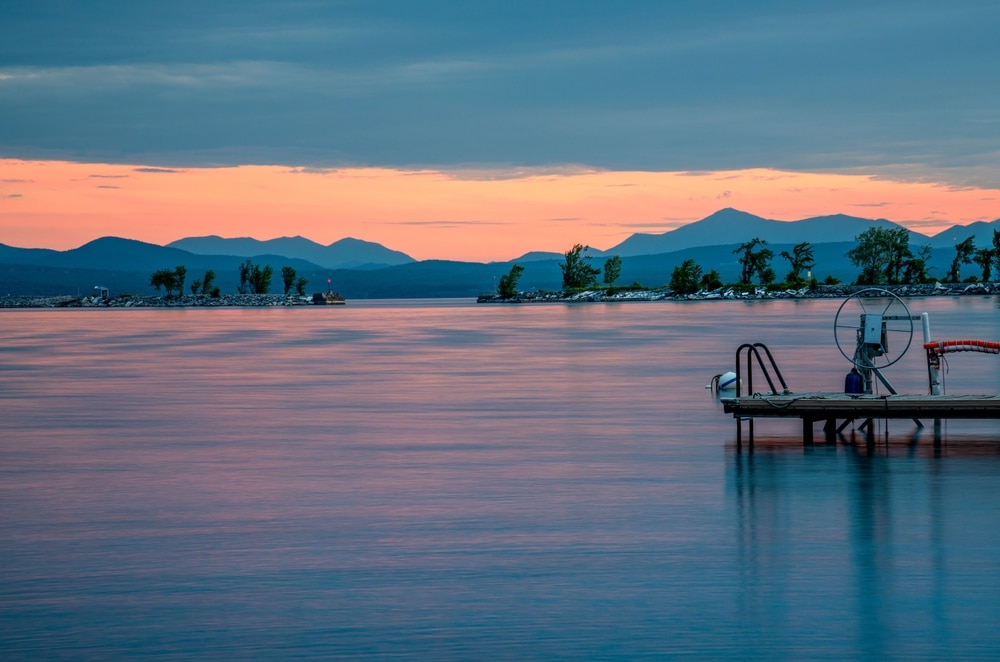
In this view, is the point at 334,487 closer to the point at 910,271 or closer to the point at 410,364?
the point at 410,364

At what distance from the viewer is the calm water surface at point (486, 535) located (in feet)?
29.9

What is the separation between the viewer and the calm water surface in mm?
9109

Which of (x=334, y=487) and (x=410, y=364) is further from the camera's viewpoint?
(x=410, y=364)

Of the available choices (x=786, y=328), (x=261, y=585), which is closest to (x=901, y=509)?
(x=261, y=585)

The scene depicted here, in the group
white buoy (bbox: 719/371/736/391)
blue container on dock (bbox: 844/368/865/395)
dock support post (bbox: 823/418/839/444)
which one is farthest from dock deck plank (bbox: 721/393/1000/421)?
white buoy (bbox: 719/371/736/391)

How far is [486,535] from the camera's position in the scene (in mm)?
12367

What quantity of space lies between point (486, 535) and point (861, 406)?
7.83 meters

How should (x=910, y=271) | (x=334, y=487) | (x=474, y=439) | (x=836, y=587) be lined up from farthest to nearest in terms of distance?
→ (x=910, y=271)
(x=474, y=439)
(x=334, y=487)
(x=836, y=587)

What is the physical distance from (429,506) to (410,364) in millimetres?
27446

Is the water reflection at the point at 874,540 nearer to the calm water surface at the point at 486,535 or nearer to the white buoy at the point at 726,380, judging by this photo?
the calm water surface at the point at 486,535

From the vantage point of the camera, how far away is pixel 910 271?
190m

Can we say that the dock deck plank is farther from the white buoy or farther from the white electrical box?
the white buoy

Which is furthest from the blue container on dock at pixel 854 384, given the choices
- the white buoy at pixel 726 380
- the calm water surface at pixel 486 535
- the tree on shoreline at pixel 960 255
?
the tree on shoreline at pixel 960 255

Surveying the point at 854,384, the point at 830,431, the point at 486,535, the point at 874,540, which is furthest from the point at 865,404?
the point at 486,535
